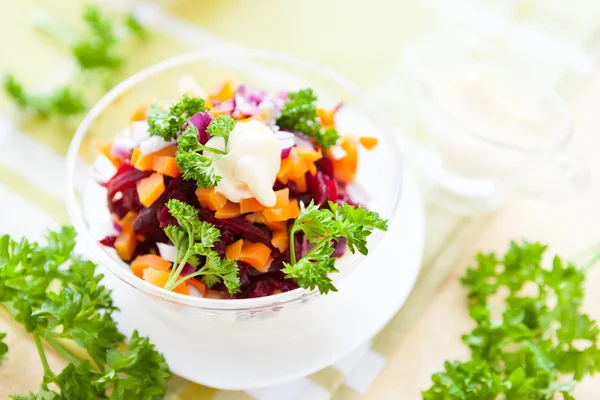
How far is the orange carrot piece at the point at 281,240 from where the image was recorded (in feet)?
5.83

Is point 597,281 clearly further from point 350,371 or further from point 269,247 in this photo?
point 269,247

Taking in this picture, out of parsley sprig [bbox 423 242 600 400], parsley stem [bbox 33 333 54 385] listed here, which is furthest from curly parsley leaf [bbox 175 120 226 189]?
parsley sprig [bbox 423 242 600 400]

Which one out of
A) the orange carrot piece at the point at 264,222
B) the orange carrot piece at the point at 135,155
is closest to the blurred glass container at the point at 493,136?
the orange carrot piece at the point at 264,222

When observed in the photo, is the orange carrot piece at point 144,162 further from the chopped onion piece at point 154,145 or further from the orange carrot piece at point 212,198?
the orange carrot piece at point 212,198

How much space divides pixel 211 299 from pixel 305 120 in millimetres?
626

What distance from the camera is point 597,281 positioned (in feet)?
7.53

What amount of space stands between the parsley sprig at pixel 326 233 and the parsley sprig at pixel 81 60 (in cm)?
130

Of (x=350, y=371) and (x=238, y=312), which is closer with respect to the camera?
(x=238, y=312)

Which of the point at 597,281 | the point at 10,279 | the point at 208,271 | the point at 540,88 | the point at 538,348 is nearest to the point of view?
the point at 208,271

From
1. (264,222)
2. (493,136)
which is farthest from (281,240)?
Result: (493,136)

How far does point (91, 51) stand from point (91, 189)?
0.80 metres

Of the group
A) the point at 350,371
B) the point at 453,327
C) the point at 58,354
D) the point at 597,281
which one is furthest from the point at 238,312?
the point at 597,281

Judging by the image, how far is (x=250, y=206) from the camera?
1.74 meters

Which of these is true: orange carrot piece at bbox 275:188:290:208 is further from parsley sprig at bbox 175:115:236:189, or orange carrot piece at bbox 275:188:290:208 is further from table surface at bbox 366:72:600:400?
table surface at bbox 366:72:600:400
